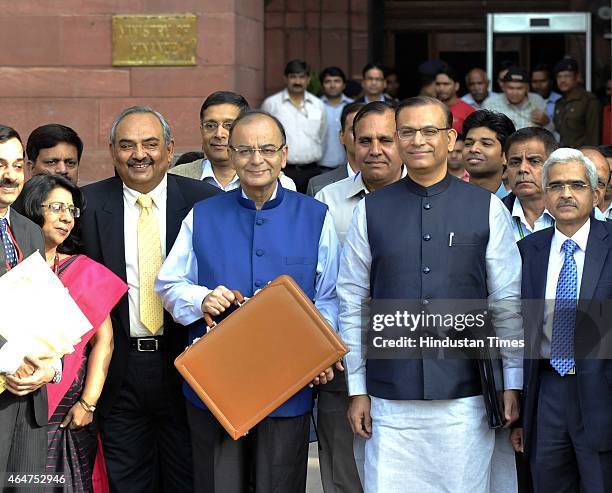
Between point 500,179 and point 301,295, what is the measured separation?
2.34 m

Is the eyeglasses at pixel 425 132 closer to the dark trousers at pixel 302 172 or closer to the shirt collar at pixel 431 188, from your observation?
the shirt collar at pixel 431 188

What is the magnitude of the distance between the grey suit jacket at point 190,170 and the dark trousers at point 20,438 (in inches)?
80.9

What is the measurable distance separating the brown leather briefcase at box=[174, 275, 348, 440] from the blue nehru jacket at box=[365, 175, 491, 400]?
0.32 m

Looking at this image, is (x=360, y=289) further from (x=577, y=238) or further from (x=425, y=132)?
(x=577, y=238)

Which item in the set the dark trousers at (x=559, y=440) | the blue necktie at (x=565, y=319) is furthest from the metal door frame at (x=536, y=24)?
the dark trousers at (x=559, y=440)

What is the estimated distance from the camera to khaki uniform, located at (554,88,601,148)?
11.9m

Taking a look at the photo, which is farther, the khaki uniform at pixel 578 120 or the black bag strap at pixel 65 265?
the khaki uniform at pixel 578 120

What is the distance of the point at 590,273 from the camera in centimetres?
506

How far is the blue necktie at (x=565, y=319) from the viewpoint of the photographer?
503 cm

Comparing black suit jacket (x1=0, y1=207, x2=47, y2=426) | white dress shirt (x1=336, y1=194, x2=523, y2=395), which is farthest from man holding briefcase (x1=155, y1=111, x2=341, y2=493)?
black suit jacket (x1=0, y1=207, x2=47, y2=426)

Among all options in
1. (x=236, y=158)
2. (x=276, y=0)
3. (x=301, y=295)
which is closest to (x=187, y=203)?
(x=236, y=158)

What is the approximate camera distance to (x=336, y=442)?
228 inches

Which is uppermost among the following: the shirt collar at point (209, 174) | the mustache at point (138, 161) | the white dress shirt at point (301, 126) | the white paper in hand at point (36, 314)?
the white dress shirt at point (301, 126)

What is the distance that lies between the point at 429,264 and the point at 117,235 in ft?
4.97
